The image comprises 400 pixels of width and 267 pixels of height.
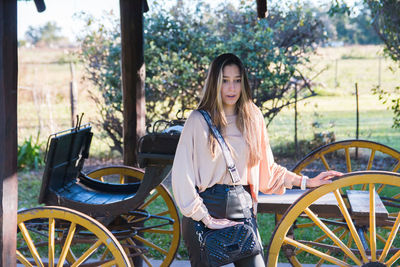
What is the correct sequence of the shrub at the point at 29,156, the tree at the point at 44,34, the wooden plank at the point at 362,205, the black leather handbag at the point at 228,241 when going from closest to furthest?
1. the black leather handbag at the point at 228,241
2. the wooden plank at the point at 362,205
3. the shrub at the point at 29,156
4. the tree at the point at 44,34

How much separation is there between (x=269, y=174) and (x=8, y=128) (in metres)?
1.43

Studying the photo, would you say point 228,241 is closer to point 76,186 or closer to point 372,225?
point 372,225

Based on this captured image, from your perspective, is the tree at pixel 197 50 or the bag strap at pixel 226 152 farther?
the tree at pixel 197 50

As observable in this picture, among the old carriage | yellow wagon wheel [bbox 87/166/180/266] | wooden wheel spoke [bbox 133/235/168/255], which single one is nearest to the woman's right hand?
the old carriage

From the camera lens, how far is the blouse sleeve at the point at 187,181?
2.85 metres

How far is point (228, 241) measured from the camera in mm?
2854

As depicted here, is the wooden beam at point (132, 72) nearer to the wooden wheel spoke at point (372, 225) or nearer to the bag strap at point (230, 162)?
the bag strap at point (230, 162)

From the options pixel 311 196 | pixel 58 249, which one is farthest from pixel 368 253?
pixel 58 249

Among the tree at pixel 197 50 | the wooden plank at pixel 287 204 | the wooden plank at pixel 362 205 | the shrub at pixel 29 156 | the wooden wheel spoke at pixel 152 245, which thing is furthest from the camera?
the shrub at pixel 29 156

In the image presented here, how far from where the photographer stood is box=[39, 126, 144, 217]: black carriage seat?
3.83 metres

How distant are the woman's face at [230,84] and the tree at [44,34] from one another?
33.8m

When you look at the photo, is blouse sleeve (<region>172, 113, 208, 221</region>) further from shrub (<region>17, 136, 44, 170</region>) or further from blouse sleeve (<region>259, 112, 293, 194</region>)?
shrub (<region>17, 136, 44, 170</region>)

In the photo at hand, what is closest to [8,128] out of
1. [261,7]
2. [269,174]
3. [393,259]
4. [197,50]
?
[269,174]

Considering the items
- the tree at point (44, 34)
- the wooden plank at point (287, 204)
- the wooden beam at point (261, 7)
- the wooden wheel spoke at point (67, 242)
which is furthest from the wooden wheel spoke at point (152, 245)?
the tree at point (44, 34)
